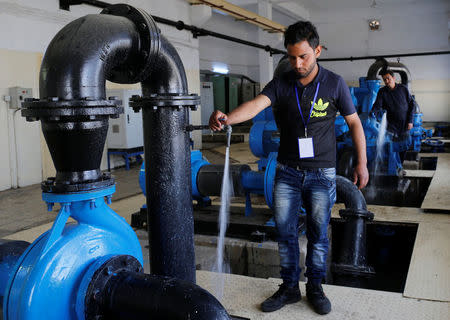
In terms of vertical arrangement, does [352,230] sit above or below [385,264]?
above

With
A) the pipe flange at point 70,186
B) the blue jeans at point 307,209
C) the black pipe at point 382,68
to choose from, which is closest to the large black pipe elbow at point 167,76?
the pipe flange at point 70,186

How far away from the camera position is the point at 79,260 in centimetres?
126

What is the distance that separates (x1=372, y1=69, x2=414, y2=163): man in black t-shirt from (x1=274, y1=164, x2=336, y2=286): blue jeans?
407 cm

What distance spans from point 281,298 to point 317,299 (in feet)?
0.62

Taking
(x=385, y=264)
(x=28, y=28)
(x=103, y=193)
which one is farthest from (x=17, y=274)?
(x=28, y=28)

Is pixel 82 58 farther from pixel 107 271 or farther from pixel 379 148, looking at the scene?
pixel 379 148

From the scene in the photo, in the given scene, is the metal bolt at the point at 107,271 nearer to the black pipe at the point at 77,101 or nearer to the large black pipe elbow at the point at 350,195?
the black pipe at the point at 77,101

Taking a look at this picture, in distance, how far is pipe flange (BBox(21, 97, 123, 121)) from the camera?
1241 mm

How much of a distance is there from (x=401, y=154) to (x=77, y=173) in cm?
593

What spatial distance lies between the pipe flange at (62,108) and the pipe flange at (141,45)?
1.01 feet

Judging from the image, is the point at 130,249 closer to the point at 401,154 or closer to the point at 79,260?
the point at 79,260

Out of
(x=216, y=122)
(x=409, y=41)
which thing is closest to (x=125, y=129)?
(x=216, y=122)

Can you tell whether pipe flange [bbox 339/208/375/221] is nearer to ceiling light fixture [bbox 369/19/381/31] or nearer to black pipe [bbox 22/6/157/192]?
black pipe [bbox 22/6/157/192]

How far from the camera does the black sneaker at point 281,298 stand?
2398 millimetres
